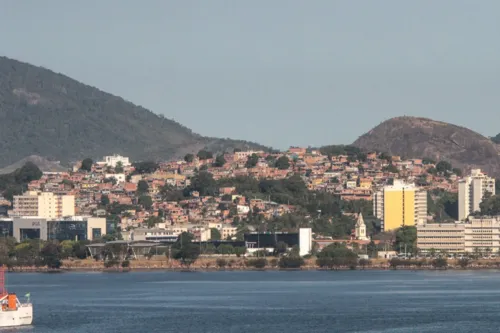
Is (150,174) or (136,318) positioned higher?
(150,174)

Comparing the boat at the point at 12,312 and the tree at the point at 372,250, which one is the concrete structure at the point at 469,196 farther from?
the boat at the point at 12,312

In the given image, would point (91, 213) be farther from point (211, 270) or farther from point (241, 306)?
point (241, 306)

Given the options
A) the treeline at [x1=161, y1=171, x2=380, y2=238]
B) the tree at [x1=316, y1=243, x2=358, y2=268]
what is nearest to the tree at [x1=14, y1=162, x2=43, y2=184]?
the treeline at [x1=161, y1=171, x2=380, y2=238]

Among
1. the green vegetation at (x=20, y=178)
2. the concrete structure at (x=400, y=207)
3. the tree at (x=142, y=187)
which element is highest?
the green vegetation at (x=20, y=178)

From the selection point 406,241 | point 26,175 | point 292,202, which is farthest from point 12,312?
point 26,175

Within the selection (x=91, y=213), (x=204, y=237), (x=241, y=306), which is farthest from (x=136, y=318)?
(x=91, y=213)

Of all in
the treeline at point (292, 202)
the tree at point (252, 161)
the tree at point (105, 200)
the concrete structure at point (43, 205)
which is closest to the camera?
the treeline at point (292, 202)

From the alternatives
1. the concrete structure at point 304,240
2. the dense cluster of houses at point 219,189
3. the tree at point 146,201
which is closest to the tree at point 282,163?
the dense cluster of houses at point 219,189
